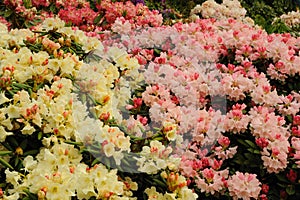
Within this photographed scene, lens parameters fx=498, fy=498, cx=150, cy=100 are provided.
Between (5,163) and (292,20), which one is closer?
(5,163)

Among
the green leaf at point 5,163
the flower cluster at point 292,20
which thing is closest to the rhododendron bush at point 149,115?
the green leaf at point 5,163

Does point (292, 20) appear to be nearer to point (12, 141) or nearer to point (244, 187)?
point (244, 187)

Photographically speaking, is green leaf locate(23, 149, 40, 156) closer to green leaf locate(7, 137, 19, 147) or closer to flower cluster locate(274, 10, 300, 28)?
green leaf locate(7, 137, 19, 147)

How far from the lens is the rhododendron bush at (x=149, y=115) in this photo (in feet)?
6.90

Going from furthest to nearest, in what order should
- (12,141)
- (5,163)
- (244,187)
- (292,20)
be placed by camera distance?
(292,20), (244,187), (12,141), (5,163)

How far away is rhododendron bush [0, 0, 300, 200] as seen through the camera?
6.90 ft

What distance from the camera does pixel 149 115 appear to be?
8.80ft

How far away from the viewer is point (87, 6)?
5004 mm

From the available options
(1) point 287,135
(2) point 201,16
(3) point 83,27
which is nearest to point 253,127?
(1) point 287,135

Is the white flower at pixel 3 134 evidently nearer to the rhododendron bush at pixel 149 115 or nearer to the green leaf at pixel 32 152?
the rhododendron bush at pixel 149 115

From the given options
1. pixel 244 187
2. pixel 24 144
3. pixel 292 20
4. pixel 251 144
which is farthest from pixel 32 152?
pixel 292 20

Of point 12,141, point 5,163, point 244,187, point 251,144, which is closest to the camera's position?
point 5,163

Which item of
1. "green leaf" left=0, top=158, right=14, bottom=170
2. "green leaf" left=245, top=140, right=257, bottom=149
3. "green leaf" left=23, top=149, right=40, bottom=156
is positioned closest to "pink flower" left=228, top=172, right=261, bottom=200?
"green leaf" left=245, top=140, right=257, bottom=149

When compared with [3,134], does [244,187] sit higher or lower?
lower
